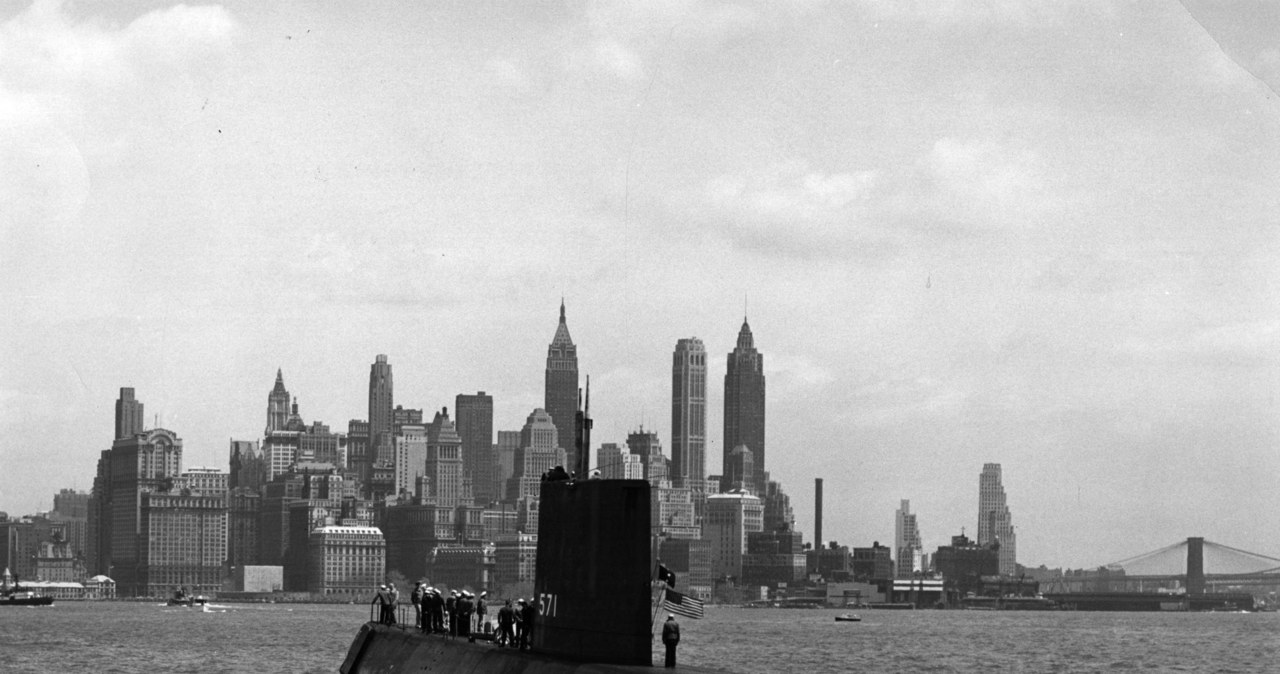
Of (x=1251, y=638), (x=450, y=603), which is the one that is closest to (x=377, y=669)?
(x=450, y=603)

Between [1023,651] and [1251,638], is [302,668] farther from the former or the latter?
[1251,638]

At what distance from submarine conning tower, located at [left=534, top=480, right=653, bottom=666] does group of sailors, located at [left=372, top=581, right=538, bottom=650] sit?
153 centimetres

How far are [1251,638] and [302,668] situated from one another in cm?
9048

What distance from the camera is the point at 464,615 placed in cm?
3562

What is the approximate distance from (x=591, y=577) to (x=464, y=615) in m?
10.1

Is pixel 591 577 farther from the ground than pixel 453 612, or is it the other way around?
pixel 591 577

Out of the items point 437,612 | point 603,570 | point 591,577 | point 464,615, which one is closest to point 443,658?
point 464,615

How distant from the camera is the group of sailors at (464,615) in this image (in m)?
30.9

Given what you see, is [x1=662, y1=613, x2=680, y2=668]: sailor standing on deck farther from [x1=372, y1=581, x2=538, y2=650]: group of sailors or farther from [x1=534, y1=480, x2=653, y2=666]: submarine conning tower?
[x1=372, y1=581, x2=538, y2=650]: group of sailors

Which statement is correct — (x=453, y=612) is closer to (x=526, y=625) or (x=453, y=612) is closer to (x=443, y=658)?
(x=443, y=658)

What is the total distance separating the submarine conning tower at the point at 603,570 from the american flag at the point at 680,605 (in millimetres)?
2095

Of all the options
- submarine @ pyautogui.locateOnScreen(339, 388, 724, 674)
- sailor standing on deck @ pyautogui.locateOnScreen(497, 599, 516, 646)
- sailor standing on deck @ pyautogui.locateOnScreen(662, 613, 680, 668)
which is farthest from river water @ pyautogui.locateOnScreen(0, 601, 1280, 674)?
submarine @ pyautogui.locateOnScreen(339, 388, 724, 674)

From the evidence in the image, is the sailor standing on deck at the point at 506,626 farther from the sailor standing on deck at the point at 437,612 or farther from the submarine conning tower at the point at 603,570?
the sailor standing on deck at the point at 437,612

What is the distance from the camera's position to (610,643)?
25969 millimetres
